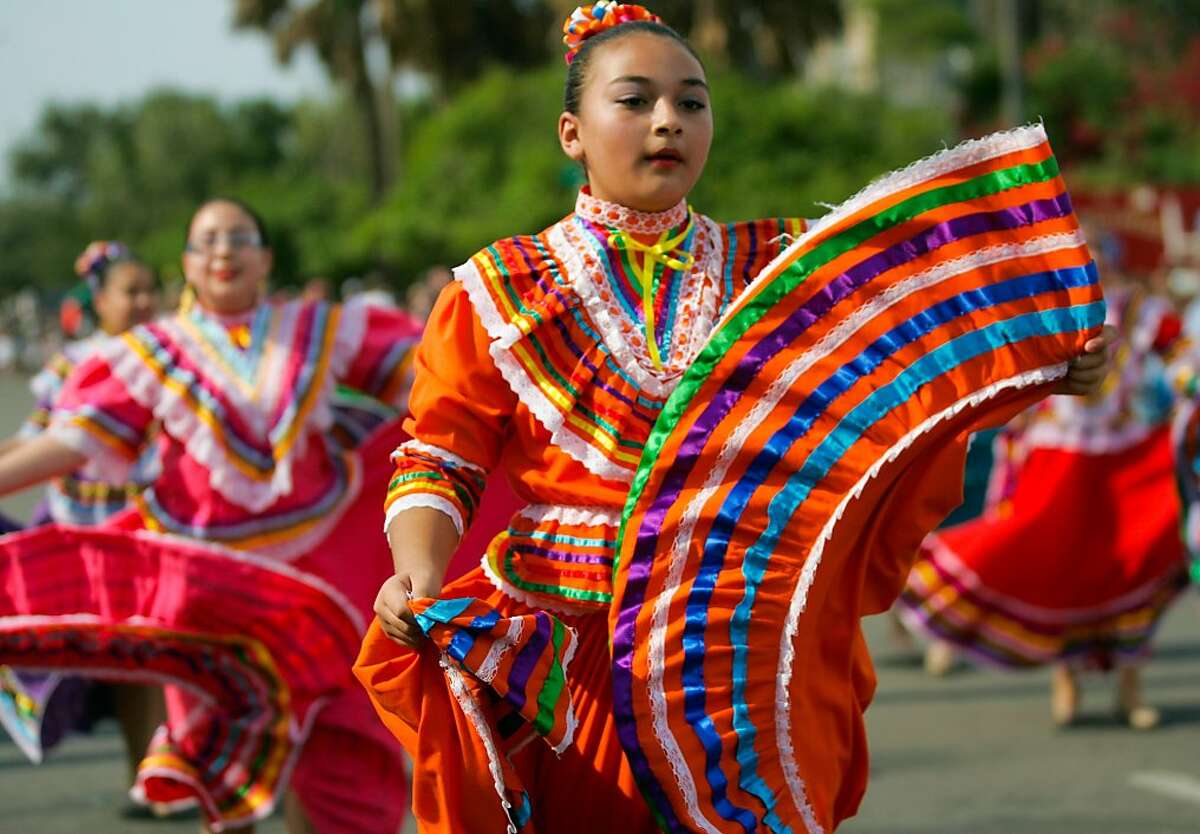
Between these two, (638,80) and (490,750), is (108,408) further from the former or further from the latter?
(490,750)

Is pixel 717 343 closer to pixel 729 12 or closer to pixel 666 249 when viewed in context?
pixel 666 249

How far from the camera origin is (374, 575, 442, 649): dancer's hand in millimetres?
2758

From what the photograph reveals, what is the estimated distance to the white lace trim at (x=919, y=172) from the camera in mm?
2926

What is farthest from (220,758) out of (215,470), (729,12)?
(729,12)

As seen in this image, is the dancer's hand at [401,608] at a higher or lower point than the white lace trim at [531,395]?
lower

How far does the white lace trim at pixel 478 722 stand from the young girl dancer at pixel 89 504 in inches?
119

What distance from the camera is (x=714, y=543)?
2891 millimetres

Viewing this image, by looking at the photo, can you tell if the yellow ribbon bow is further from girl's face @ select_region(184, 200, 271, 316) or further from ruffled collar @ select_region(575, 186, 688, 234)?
girl's face @ select_region(184, 200, 271, 316)

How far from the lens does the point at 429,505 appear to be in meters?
2.97


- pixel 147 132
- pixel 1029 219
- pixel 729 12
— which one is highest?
pixel 147 132

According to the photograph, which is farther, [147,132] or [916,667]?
[147,132]

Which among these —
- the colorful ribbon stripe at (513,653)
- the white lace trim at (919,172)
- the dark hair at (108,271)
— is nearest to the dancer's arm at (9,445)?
the dark hair at (108,271)

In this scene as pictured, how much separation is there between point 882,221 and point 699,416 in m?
0.40

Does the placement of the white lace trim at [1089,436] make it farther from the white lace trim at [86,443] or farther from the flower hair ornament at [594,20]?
the flower hair ornament at [594,20]
